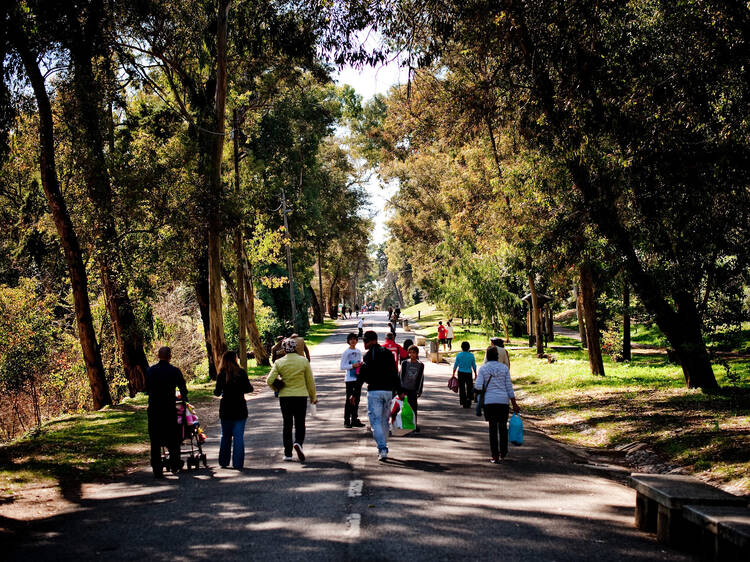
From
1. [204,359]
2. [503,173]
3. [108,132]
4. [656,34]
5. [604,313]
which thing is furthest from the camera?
[204,359]

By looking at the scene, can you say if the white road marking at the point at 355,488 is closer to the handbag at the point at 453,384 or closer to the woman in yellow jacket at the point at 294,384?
the woman in yellow jacket at the point at 294,384

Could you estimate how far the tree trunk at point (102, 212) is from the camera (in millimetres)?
18531

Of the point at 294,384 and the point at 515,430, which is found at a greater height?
the point at 294,384

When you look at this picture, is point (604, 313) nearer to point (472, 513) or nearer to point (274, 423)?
point (274, 423)

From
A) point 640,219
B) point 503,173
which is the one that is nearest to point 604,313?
point 503,173

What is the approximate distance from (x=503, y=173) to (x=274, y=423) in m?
14.7

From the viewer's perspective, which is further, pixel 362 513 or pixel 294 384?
pixel 294 384

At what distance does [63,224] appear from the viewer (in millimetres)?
18156

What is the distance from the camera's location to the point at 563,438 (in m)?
14.1

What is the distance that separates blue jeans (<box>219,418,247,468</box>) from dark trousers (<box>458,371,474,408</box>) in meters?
7.60

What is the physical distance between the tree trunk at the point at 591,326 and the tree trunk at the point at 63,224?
622 inches

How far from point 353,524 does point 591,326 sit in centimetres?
1766

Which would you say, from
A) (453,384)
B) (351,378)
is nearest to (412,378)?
(351,378)

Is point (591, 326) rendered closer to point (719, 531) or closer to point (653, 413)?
point (653, 413)
